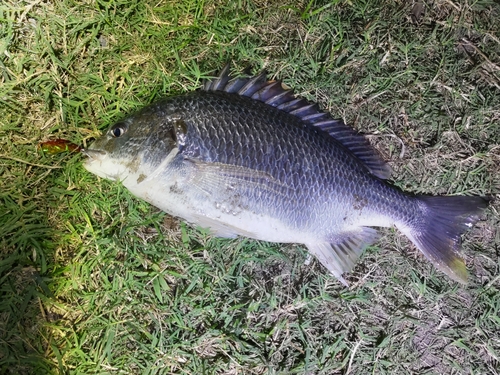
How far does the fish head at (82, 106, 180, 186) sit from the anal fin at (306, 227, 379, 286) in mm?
1244

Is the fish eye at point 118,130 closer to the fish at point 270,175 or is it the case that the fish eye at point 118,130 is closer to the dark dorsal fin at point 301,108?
the fish at point 270,175

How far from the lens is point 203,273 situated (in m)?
2.91

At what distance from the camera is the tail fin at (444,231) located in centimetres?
291

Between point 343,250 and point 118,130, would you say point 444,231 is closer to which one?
point 343,250

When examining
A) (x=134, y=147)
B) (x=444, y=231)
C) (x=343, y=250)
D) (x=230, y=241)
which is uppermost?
(x=134, y=147)

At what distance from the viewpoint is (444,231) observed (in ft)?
9.61

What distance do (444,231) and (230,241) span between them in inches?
62.7

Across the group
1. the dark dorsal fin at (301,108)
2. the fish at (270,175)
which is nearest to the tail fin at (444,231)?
the fish at (270,175)

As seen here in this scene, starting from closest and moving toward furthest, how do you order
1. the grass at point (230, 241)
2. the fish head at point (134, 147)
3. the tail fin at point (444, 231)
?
the fish head at point (134, 147), the grass at point (230, 241), the tail fin at point (444, 231)

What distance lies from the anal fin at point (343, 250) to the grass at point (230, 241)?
18cm

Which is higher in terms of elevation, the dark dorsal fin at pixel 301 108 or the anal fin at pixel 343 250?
the dark dorsal fin at pixel 301 108

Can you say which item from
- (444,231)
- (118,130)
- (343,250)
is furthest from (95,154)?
(444,231)

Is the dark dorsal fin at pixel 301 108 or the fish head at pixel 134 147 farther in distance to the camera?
the dark dorsal fin at pixel 301 108

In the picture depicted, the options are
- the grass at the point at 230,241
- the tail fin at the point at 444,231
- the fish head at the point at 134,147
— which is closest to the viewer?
the fish head at the point at 134,147
